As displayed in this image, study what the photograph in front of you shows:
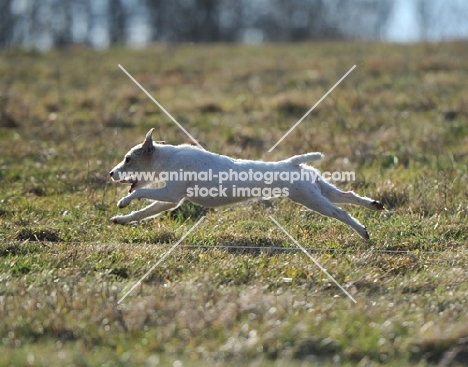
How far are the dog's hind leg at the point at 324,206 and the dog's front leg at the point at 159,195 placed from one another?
1.18 m

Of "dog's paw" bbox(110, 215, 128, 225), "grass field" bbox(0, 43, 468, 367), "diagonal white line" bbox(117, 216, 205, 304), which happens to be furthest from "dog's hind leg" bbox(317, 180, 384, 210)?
"dog's paw" bbox(110, 215, 128, 225)

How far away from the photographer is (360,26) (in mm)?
64500

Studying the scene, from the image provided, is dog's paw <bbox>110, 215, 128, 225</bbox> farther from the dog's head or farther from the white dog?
the dog's head

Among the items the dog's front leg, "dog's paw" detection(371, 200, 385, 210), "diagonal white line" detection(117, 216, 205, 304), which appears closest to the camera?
"diagonal white line" detection(117, 216, 205, 304)

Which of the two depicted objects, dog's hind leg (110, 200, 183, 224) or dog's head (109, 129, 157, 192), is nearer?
dog's hind leg (110, 200, 183, 224)

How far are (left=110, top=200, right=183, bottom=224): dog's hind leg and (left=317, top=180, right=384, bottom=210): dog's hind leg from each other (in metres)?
1.54

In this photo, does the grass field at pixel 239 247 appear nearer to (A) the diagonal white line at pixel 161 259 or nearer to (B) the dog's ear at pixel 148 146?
(A) the diagonal white line at pixel 161 259

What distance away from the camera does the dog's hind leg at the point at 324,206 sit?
792 centimetres

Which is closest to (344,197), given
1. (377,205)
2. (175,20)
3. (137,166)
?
(377,205)

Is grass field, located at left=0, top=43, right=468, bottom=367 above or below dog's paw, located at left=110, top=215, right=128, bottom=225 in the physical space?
below

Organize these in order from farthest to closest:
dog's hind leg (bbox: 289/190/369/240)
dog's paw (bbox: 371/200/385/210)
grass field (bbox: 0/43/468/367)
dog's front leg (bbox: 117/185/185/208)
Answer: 1. dog's paw (bbox: 371/200/385/210)
2. dog's hind leg (bbox: 289/190/369/240)
3. dog's front leg (bbox: 117/185/185/208)
4. grass field (bbox: 0/43/468/367)

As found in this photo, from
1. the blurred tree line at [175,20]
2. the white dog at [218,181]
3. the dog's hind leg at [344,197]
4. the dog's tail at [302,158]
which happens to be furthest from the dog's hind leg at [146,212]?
the blurred tree line at [175,20]

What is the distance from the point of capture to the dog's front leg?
307 inches

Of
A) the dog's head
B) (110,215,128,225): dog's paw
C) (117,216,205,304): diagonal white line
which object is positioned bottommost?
(117,216,205,304): diagonal white line
